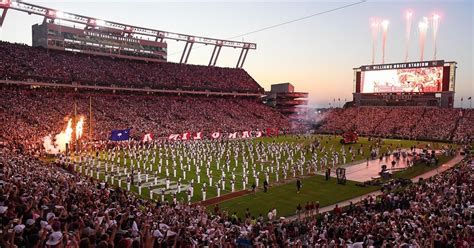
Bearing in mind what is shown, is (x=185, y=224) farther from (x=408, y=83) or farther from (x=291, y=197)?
(x=408, y=83)

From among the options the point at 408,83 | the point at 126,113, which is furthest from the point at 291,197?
the point at 408,83

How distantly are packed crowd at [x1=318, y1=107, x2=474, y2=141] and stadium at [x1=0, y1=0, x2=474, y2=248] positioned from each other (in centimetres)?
25

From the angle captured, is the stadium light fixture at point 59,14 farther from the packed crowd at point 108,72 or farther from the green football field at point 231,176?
the green football field at point 231,176

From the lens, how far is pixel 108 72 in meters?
49.6

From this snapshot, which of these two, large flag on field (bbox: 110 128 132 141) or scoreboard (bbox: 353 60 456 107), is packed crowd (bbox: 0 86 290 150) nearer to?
large flag on field (bbox: 110 128 132 141)

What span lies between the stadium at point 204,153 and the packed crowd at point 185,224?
0.14ft

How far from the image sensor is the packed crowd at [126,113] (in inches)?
1270

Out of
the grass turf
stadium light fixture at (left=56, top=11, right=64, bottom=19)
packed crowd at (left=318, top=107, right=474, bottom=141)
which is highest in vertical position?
stadium light fixture at (left=56, top=11, right=64, bottom=19)

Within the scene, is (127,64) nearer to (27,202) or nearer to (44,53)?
(44,53)

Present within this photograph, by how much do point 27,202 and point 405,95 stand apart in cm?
5663

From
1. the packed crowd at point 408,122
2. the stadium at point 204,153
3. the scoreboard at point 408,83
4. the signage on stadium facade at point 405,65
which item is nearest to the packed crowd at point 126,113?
the stadium at point 204,153

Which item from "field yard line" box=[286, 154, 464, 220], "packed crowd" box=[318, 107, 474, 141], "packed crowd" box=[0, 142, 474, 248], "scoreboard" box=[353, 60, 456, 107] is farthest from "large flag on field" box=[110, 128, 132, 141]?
"scoreboard" box=[353, 60, 456, 107]

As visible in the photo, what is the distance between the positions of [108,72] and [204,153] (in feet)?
85.4

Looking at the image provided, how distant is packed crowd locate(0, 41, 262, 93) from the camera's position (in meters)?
41.4
